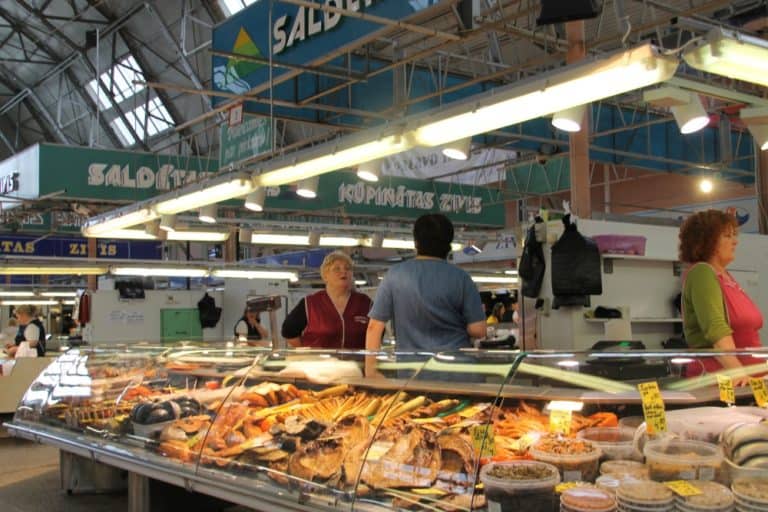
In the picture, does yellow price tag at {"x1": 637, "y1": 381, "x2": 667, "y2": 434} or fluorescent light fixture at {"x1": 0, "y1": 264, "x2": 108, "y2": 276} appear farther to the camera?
fluorescent light fixture at {"x1": 0, "y1": 264, "x2": 108, "y2": 276}

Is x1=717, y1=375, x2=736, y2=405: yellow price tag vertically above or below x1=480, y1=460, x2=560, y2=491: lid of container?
above

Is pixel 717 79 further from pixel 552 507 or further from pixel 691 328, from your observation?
pixel 552 507

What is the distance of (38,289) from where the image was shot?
20859mm

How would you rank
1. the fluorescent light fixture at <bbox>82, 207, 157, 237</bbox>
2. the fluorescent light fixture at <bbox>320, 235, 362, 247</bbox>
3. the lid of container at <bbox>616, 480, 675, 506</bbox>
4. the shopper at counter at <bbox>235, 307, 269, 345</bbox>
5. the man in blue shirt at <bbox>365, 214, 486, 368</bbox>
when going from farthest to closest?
the shopper at counter at <bbox>235, 307, 269, 345</bbox> < the fluorescent light fixture at <bbox>320, 235, 362, 247</bbox> < the fluorescent light fixture at <bbox>82, 207, 157, 237</bbox> < the man in blue shirt at <bbox>365, 214, 486, 368</bbox> < the lid of container at <bbox>616, 480, 675, 506</bbox>

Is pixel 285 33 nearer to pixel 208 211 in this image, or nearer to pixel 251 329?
pixel 208 211

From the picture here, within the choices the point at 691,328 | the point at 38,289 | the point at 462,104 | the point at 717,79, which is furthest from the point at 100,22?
the point at 691,328

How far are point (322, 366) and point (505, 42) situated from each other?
12237 millimetres

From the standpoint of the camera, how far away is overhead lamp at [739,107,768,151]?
5.14m

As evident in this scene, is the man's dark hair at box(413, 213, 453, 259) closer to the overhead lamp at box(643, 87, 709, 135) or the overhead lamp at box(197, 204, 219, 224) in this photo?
the overhead lamp at box(643, 87, 709, 135)

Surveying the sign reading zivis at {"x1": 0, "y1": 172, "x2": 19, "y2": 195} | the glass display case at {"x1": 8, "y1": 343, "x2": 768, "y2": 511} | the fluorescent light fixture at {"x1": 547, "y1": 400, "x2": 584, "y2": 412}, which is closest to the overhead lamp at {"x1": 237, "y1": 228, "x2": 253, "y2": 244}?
the sign reading zivis at {"x1": 0, "y1": 172, "x2": 19, "y2": 195}

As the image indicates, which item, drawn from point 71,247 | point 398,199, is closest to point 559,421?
point 398,199

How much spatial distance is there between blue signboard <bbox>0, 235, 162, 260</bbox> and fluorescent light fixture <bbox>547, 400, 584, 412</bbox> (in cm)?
1536

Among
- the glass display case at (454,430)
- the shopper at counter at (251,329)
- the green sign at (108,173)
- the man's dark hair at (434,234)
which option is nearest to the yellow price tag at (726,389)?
the glass display case at (454,430)

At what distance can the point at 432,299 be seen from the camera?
13.1 feet
